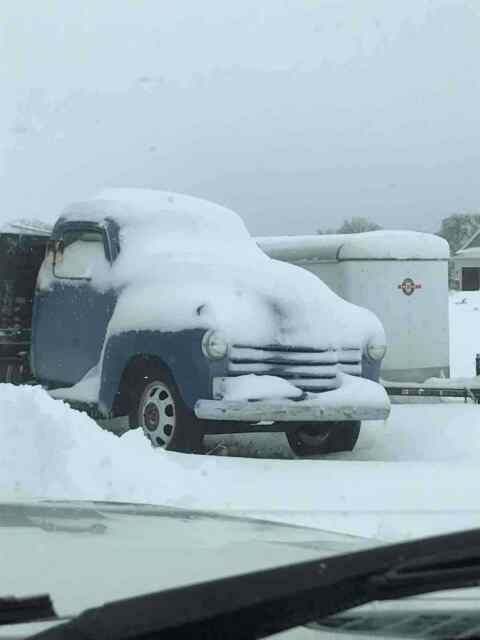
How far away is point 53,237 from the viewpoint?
33.5 ft

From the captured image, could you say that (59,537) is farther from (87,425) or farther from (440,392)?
(440,392)

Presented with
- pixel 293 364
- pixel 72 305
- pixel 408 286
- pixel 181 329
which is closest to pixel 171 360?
pixel 181 329

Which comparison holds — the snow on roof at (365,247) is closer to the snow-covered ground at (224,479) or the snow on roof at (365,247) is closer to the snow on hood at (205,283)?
the snow on hood at (205,283)

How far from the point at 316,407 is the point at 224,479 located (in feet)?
4.85

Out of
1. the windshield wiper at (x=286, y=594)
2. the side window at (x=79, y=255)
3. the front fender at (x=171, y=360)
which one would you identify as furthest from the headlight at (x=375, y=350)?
the windshield wiper at (x=286, y=594)

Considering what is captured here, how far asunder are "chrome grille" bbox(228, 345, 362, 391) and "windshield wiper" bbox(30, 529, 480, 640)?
22.6 feet

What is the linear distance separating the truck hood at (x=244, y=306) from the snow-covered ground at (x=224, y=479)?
43.8 inches

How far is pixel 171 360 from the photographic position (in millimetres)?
8664

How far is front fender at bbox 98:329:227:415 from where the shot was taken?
8.47 metres

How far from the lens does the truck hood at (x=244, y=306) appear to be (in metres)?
8.63

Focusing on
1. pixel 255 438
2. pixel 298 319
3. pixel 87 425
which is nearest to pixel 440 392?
pixel 255 438

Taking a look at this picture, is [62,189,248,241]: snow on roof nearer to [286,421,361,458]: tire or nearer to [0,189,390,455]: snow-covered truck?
[0,189,390,455]: snow-covered truck

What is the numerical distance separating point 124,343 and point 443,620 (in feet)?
24.4

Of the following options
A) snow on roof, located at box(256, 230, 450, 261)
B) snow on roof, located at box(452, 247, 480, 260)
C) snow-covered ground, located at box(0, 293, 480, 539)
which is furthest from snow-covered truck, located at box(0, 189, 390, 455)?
snow on roof, located at box(452, 247, 480, 260)
